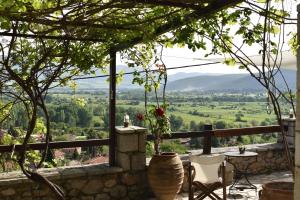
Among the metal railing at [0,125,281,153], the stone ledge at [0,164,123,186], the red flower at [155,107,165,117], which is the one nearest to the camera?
the stone ledge at [0,164,123,186]

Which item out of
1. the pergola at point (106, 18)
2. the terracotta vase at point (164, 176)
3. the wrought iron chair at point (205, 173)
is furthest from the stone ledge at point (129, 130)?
the pergola at point (106, 18)

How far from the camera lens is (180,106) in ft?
200

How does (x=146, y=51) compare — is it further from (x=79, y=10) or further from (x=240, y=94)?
(x=240, y=94)

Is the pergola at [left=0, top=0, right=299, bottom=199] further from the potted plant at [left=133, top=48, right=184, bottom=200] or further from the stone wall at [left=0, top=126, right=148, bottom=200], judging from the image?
the stone wall at [left=0, top=126, right=148, bottom=200]

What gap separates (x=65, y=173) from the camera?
4668mm

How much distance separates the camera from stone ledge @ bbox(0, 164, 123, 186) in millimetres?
4406

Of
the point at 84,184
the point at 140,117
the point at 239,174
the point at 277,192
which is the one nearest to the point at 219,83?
the point at 239,174

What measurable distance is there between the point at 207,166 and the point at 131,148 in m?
1.05

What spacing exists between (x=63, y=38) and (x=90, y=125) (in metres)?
25.0

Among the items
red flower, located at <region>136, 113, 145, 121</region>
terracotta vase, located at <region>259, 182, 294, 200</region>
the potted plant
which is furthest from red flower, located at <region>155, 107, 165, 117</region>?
terracotta vase, located at <region>259, 182, 294, 200</region>

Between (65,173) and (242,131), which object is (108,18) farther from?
(242,131)

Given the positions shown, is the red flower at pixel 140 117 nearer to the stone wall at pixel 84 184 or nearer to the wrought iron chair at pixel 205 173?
the stone wall at pixel 84 184

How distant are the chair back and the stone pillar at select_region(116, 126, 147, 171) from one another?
81 cm

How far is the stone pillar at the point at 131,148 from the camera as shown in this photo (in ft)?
16.5
